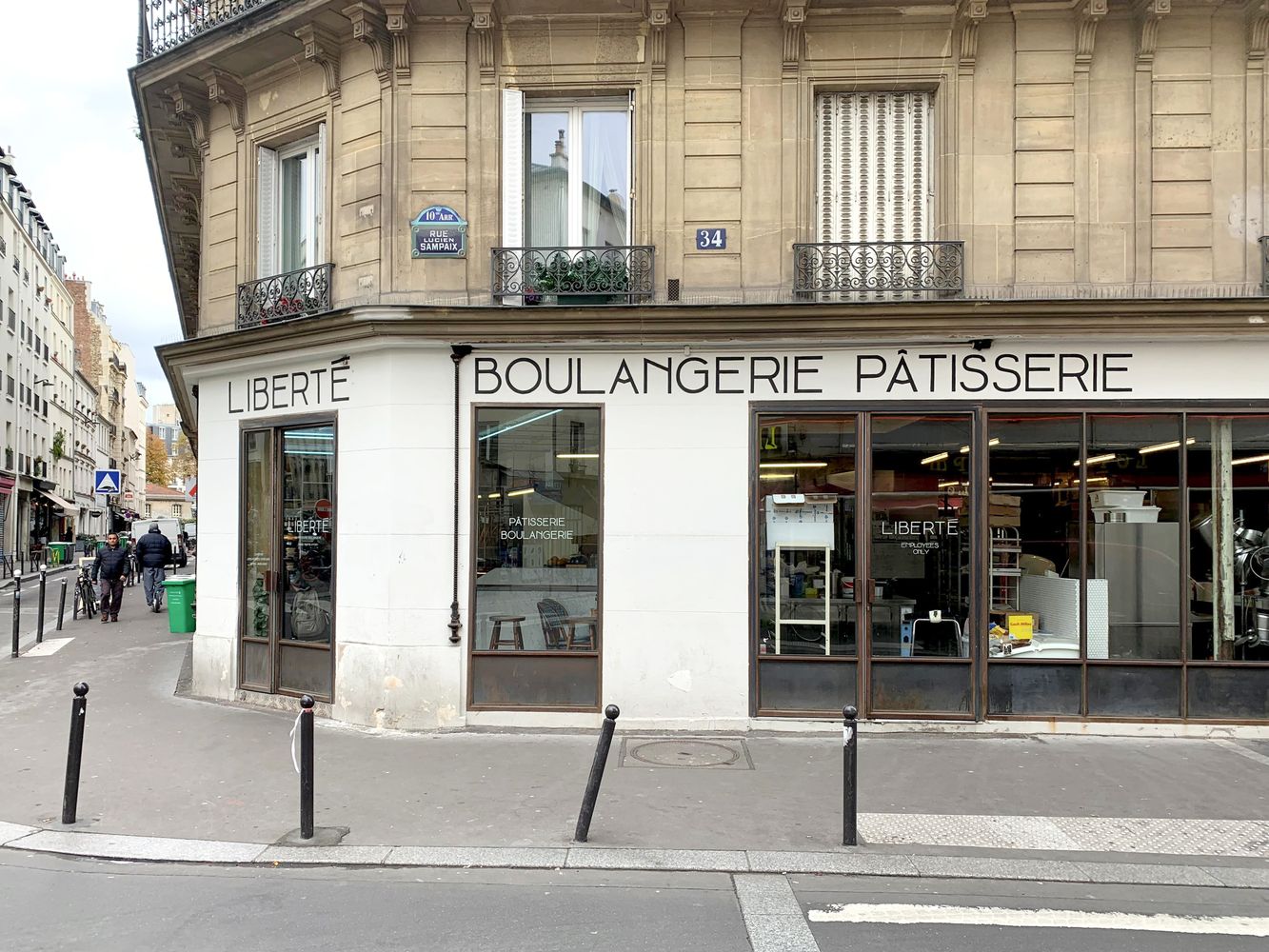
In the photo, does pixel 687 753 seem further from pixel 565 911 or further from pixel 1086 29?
pixel 1086 29

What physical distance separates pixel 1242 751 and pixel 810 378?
204 inches

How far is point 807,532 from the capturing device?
9.63 metres

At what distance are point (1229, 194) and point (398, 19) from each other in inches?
329

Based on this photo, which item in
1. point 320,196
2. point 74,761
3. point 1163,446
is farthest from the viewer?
point 320,196

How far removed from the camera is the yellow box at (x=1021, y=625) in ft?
31.5

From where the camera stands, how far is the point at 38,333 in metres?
57.1

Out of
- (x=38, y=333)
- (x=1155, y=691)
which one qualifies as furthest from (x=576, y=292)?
(x=38, y=333)

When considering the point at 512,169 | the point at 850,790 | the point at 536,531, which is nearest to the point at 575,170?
the point at 512,169

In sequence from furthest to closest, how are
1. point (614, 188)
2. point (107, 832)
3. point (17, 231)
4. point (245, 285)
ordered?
1. point (17, 231)
2. point (245, 285)
3. point (614, 188)
4. point (107, 832)

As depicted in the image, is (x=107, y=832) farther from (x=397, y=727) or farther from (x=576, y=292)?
(x=576, y=292)

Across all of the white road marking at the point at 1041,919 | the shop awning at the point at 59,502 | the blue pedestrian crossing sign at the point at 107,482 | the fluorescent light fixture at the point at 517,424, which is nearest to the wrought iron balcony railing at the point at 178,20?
the fluorescent light fixture at the point at 517,424

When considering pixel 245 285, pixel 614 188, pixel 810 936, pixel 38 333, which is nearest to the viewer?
pixel 810 936

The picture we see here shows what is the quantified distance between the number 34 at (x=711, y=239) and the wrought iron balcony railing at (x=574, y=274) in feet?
1.61

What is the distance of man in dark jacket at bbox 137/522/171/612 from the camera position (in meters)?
20.8
